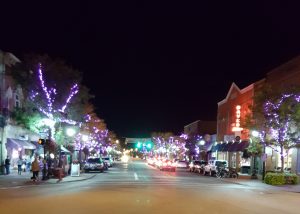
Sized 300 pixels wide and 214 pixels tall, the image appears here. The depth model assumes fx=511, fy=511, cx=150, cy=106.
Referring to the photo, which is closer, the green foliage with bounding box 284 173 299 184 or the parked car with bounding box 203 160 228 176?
the green foliage with bounding box 284 173 299 184

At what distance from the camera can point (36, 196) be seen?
2220 cm

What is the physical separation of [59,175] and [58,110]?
1159 cm

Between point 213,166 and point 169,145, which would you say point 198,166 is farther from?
point 169,145

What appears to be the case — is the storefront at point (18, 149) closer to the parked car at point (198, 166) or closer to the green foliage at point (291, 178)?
the parked car at point (198, 166)

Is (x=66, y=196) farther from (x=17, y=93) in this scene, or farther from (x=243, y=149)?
(x=243, y=149)

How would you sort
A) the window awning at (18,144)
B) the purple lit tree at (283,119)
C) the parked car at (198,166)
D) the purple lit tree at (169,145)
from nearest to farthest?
the purple lit tree at (283,119) < the window awning at (18,144) < the parked car at (198,166) < the purple lit tree at (169,145)

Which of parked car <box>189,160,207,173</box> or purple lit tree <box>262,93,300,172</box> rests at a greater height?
purple lit tree <box>262,93,300,172</box>

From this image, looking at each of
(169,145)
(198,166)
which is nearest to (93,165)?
(198,166)

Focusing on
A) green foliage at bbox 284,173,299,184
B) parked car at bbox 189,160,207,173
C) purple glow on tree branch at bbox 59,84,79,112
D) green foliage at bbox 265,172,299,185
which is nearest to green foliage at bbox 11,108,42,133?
purple glow on tree branch at bbox 59,84,79,112

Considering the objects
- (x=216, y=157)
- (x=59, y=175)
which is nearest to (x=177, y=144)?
(x=216, y=157)

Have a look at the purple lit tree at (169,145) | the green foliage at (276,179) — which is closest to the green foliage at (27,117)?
the green foliage at (276,179)

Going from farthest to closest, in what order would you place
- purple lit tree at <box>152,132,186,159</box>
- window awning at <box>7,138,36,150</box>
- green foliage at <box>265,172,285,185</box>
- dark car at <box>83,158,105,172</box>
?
1. purple lit tree at <box>152,132,186,159</box>
2. dark car at <box>83,158,105,172</box>
3. window awning at <box>7,138,36,150</box>
4. green foliage at <box>265,172,285,185</box>

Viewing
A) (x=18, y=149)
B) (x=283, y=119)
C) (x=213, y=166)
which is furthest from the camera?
(x=213, y=166)

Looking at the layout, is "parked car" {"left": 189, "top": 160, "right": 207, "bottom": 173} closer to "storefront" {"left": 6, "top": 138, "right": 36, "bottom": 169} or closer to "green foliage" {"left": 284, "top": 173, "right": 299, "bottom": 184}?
"storefront" {"left": 6, "top": 138, "right": 36, "bottom": 169}
